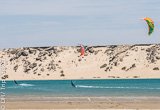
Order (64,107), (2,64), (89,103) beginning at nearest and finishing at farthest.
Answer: (2,64) → (64,107) → (89,103)

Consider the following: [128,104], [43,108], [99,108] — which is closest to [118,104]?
[128,104]

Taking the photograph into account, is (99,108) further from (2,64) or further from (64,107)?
(2,64)

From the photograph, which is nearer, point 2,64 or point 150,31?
point 2,64

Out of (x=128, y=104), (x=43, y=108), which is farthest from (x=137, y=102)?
(x=43, y=108)

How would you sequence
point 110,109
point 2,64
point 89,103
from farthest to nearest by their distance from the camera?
point 89,103, point 110,109, point 2,64

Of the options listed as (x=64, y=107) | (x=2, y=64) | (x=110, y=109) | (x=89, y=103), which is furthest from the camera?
(x=89, y=103)

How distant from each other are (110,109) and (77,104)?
614 cm

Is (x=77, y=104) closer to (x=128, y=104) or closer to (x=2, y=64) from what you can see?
(x=128, y=104)

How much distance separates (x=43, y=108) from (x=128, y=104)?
285 inches

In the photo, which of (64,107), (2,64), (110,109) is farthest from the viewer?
(64,107)

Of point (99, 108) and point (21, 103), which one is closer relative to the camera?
point (99, 108)

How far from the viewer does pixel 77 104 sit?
1861 inches

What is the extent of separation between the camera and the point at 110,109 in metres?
41.7

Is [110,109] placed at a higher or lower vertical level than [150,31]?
lower
